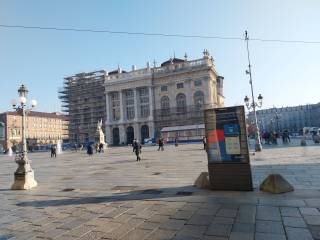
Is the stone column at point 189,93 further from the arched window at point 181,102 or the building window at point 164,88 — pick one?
the building window at point 164,88

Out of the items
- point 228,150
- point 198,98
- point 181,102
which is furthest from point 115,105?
point 228,150

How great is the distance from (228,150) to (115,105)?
73145mm

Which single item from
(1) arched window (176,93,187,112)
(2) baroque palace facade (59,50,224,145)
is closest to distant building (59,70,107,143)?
(2) baroque palace facade (59,50,224,145)

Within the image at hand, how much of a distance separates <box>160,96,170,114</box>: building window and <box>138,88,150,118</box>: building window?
13.6ft

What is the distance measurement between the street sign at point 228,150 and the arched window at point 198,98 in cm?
6087

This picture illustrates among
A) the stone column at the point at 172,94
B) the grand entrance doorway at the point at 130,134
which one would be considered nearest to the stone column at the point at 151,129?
the grand entrance doorway at the point at 130,134

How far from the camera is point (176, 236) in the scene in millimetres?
Answer: 4809

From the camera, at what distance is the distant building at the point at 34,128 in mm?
99188

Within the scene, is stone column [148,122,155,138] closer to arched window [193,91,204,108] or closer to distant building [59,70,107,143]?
arched window [193,91,204,108]

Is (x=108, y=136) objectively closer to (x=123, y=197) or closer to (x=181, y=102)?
(x=181, y=102)

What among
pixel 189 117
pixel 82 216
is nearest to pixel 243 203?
pixel 82 216

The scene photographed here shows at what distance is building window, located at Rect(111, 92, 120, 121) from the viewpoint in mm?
79062

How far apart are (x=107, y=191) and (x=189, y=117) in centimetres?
6059

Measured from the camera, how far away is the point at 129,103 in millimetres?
77875
